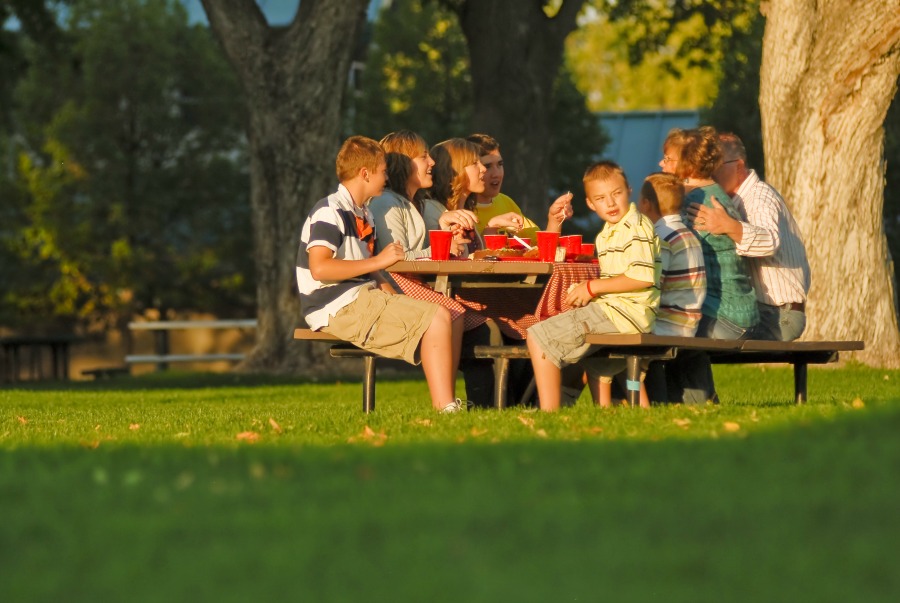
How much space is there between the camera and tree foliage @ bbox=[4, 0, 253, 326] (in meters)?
31.3

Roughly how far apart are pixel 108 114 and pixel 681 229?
77.6 feet

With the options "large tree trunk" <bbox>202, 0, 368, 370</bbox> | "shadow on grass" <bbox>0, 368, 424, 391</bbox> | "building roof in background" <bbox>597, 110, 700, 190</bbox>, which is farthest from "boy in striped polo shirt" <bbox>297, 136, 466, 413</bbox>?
"building roof in background" <bbox>597, 110, 700, 190</bbox>

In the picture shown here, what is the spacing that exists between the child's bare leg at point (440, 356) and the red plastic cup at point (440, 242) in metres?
0.31

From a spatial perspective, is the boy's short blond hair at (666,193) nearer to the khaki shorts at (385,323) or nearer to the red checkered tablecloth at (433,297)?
the red checkered tablecloth at (433,297)

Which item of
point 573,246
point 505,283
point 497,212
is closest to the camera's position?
point 505,283

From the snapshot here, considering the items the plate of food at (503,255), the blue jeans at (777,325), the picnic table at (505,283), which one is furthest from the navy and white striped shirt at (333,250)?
the blue jeans at (777,325)

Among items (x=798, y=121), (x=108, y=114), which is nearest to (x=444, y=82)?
(x=108, y=114)

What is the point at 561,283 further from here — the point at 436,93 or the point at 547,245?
the point at 436,93

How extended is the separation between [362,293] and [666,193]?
184 cm

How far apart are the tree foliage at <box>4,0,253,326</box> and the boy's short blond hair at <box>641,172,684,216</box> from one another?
22.2 m

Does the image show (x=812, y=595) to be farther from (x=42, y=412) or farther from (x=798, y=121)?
(x=798, y=121)

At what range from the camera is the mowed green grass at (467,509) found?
423 cm

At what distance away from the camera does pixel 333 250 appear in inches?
376

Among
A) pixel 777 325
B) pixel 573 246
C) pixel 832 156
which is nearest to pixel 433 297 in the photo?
pixel 573 246
